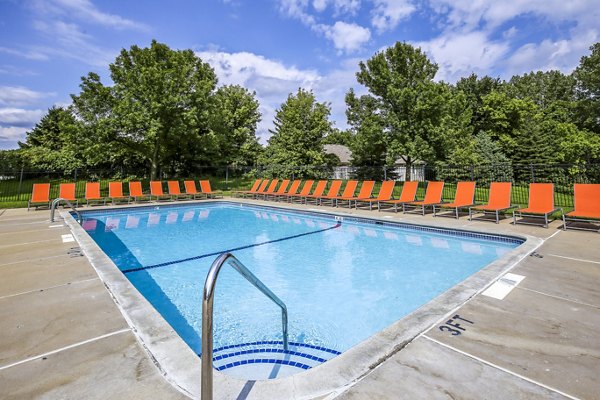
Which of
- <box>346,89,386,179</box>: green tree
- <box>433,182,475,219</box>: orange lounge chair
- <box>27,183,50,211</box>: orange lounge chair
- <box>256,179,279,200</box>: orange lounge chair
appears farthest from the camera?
<box>346,89,386,179</box>: green tree

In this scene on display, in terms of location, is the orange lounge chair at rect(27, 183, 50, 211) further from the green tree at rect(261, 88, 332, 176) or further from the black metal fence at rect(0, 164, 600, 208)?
the green tree at rect(261, 88, 332, 176)

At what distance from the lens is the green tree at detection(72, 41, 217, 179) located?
1625cm

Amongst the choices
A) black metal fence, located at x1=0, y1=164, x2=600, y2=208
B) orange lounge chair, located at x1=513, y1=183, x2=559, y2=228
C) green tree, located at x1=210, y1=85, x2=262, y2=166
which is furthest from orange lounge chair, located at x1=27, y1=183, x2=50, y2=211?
orange lounge chair, located at x1=513, y1=183, x2=559, y2=228

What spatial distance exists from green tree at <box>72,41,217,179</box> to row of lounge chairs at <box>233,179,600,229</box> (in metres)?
6.32

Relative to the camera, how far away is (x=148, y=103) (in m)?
16.6

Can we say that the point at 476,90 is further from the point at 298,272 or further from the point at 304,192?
the point at 298,272

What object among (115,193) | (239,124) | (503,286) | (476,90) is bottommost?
(503,286)

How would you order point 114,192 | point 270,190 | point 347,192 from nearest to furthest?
point 347,192, point 114,192, point 270,190

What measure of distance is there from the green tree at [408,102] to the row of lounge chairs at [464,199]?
502 cm

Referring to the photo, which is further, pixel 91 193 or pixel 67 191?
pixel 91 193

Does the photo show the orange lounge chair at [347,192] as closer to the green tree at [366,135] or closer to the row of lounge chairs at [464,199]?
the row of lounge chairs at [464,199]

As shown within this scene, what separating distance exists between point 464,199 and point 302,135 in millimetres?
13283

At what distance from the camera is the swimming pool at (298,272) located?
373 centimetres

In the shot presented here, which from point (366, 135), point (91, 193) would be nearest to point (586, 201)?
point (366, 135)
